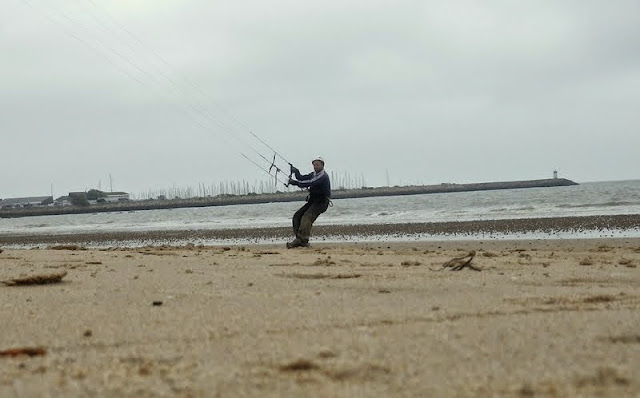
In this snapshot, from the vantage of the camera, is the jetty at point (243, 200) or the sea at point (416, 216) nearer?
the sea at point (416, 216)

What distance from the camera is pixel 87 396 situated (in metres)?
2.62

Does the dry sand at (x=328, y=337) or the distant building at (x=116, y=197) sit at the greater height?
the distant building at (x=116, y=197)

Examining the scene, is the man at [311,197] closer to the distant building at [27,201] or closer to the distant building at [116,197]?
the distant building at [116,197]

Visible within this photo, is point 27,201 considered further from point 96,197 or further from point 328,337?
point 328,337

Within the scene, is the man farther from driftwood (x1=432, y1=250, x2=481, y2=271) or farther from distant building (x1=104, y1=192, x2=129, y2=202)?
distant building (x1=104, y1=192, x2=129, y2=202)

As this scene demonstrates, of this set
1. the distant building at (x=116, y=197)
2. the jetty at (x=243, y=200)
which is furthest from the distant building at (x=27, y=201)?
the jetty at (x=243, y=200)

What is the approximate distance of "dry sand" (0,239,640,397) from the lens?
2734 mm

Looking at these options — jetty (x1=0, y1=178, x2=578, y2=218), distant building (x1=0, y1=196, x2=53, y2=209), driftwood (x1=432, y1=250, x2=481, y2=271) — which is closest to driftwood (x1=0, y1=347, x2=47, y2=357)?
driftwood (x1=432, y1=250, x2=481, y2=271)

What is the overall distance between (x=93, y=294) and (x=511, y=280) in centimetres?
357

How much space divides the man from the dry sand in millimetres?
7830

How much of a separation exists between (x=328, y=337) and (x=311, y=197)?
11.1 metres

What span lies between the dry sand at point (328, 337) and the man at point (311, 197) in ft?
25.7

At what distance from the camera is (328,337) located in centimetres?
364

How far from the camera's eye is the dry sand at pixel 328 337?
2.73 metres
